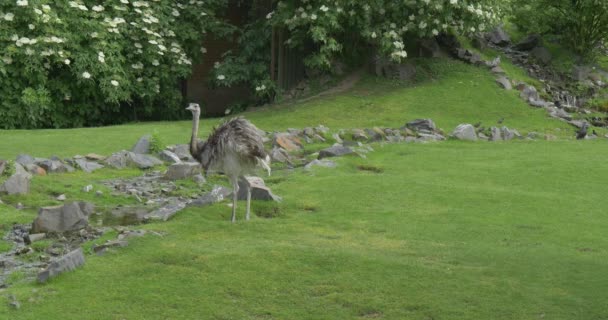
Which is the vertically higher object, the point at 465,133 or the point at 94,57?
the point at 94,57

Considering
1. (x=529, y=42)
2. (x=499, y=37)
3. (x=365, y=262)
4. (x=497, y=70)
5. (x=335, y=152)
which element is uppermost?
(x=499, y=37)

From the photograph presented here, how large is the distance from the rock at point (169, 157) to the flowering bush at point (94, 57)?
200 inches

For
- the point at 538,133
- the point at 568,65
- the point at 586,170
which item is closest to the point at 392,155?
the point at 586,170

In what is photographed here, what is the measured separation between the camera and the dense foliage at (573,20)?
23359 millimetres

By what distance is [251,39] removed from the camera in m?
23.3

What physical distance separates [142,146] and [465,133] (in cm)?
612

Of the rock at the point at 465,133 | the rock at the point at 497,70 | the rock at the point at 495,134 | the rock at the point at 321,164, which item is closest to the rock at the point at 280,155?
the rock at the point at 321,164

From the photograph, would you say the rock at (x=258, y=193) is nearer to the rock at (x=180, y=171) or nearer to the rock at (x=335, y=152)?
Result: the rock at (x=180, y=171)

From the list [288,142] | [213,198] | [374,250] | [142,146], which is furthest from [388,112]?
[374,250]

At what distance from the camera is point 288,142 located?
635 inches

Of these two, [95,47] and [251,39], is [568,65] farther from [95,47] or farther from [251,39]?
[95,47]

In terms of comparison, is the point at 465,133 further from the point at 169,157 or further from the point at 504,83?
the point at 169,157

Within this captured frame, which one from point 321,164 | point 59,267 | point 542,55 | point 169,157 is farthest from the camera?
point 542,55

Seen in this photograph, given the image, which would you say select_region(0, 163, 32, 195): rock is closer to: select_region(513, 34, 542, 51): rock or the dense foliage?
the dense foliage
